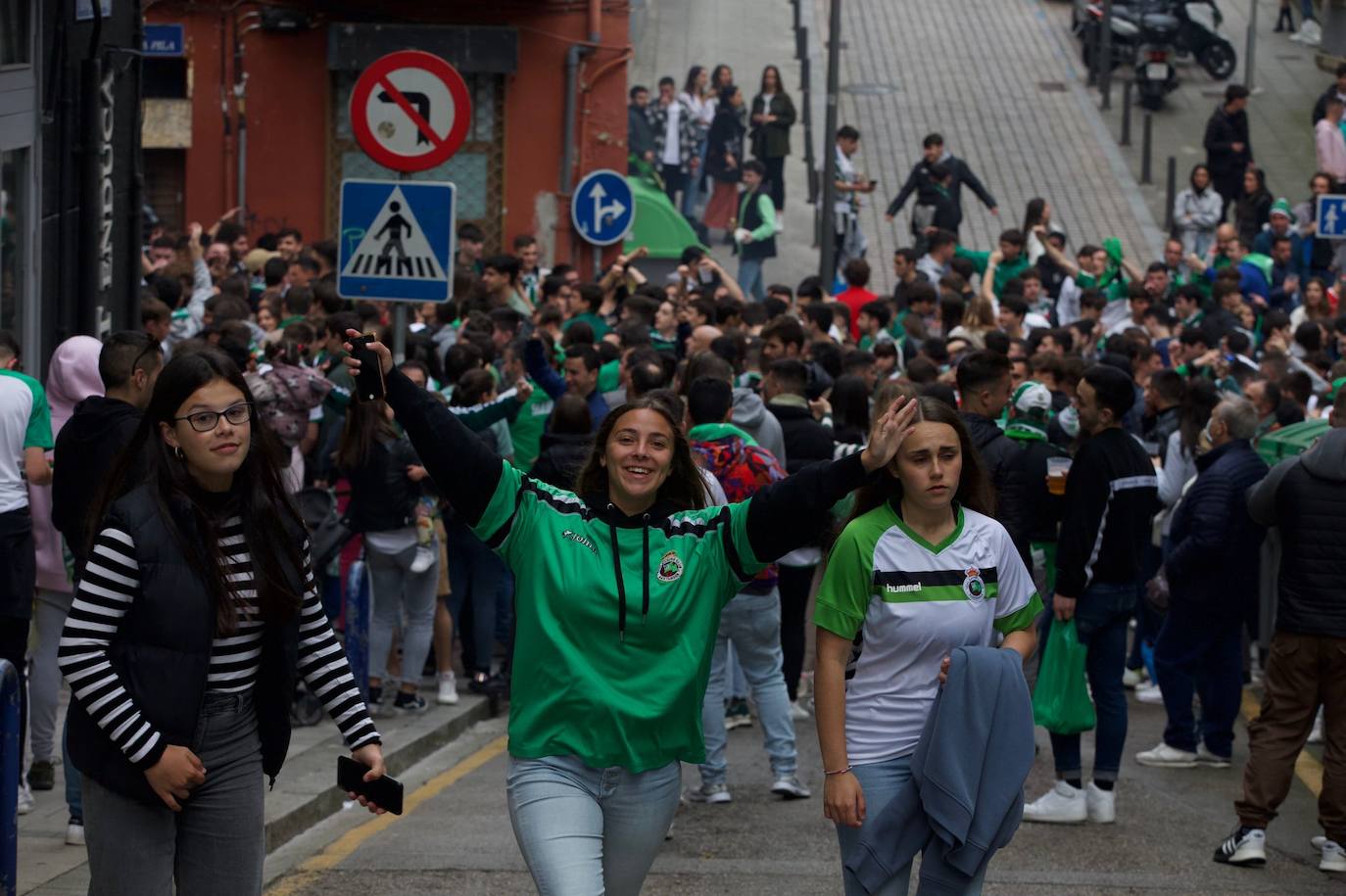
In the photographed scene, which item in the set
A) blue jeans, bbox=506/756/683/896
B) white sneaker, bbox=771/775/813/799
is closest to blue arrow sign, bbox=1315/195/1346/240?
white sneaker, bbox=771/775/813/799

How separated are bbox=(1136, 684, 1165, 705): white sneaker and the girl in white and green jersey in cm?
659

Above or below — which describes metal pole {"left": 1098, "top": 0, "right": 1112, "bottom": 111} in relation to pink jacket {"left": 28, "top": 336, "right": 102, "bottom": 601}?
above

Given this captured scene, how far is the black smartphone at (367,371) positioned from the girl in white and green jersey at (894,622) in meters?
1.26

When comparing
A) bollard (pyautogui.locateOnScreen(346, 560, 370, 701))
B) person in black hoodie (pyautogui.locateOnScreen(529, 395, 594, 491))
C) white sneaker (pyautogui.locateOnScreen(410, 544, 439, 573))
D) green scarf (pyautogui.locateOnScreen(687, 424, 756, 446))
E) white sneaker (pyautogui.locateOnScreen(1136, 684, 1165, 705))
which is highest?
green scarf (pyautogui.locateOnScreen(687, 424, 756, 446))

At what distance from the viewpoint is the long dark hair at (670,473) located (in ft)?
17.3

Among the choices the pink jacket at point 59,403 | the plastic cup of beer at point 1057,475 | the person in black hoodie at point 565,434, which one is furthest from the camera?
the person in black hoodie at point 565,434

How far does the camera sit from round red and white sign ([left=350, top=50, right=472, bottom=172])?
1095 cm

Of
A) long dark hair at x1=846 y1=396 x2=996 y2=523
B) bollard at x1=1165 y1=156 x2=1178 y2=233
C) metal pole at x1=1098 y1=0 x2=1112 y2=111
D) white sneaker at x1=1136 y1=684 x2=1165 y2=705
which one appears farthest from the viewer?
Result: metal pole at x1=1098 y1=0 x2=1112 y2=111

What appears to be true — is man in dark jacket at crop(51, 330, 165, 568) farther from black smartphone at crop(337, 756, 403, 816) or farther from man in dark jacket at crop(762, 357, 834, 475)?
man in dark jacket at crop(762, 357, 834, 475)

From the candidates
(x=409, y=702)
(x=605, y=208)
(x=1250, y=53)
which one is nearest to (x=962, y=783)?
(x=409, y=702)

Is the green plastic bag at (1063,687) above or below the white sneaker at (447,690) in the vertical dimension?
above

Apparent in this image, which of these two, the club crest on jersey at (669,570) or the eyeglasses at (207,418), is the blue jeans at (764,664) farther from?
the eyeglasses at (207,418)

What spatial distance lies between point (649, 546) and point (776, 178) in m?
23.4

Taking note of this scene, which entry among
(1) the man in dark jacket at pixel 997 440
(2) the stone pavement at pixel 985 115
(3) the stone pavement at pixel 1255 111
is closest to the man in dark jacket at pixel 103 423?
(1) the man in dark jacket at pixel 997 440
